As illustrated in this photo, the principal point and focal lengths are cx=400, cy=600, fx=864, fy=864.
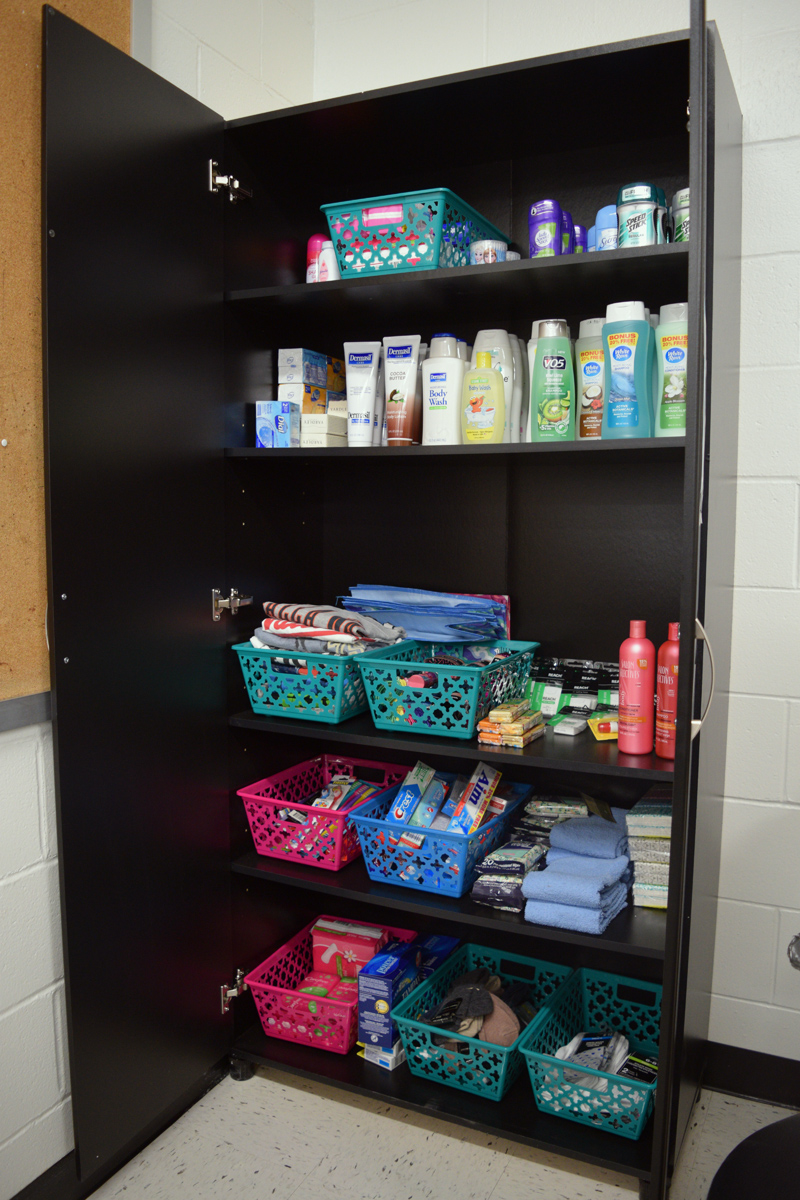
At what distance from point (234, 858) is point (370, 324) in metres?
1.33

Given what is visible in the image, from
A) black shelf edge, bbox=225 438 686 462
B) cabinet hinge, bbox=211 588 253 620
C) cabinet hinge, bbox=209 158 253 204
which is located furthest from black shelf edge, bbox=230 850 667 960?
cabinet hinge, bbox=209 158 253 204

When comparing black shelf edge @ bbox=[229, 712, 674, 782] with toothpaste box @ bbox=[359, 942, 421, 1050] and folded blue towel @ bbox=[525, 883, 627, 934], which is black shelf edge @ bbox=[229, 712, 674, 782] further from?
toothpaste box @ bbox=[359, 942, 421, 1050]

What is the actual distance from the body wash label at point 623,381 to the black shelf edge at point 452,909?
3.10ft

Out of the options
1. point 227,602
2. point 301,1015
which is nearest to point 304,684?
point 227,602

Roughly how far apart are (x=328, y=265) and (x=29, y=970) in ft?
5.02

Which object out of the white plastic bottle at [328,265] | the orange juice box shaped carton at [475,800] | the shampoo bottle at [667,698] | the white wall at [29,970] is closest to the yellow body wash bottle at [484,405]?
the white plastic bottle at [328,265]

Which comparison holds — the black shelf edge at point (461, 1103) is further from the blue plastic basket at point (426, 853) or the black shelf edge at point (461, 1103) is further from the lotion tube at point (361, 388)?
the lotion tube at point (361, 388)

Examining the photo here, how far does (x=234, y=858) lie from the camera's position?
1998 mm

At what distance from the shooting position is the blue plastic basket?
1.79 m

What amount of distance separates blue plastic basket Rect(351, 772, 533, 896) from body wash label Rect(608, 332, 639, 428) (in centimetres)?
→ 87

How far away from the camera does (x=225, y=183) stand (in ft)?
5.99

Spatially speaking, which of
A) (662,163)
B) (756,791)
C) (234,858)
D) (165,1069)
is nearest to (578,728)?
(756,791)

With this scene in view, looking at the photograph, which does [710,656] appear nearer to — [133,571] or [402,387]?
[402,387]

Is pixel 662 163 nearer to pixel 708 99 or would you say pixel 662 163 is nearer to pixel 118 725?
pixel 708 99
